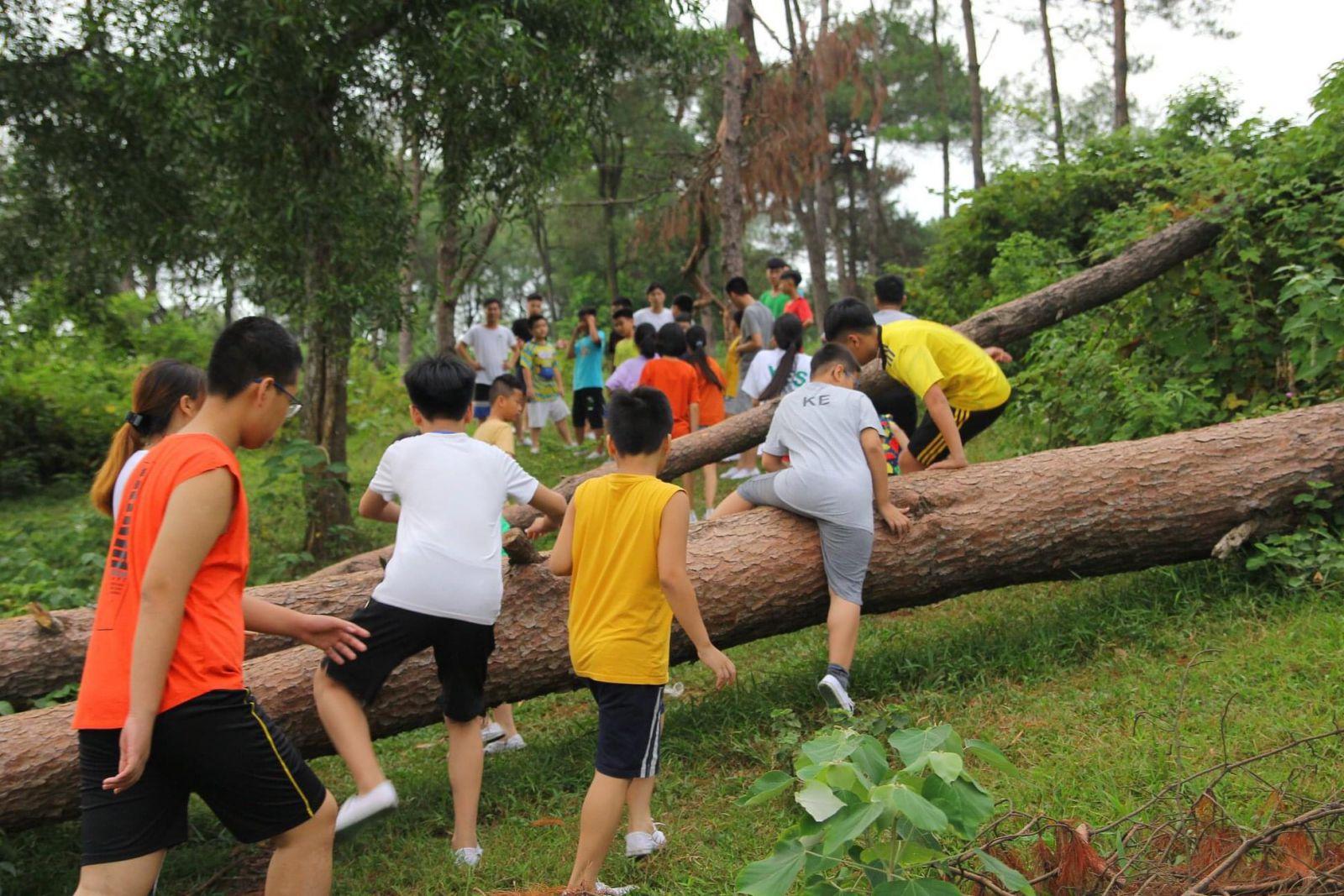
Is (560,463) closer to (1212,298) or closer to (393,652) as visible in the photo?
(1212,298)

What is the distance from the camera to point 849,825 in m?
2.29

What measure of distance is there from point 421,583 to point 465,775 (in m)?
0.72

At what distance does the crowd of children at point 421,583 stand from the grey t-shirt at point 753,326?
4.20 meters

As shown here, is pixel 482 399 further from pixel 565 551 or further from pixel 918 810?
pixel 918 810

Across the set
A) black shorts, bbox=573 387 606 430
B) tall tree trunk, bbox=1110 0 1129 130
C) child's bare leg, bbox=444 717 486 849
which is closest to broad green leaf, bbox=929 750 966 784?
child's bare leg, bbox=444 717 486 849

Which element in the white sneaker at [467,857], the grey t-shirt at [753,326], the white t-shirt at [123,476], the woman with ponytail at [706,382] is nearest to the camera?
the white t-shirt at [123,476]

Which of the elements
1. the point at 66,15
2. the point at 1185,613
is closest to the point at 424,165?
the point at 66,15

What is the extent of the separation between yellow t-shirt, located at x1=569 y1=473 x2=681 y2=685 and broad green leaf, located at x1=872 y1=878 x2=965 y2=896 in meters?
1.30

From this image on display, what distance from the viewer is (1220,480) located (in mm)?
5215

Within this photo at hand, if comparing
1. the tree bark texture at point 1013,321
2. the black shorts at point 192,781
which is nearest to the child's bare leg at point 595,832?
the black shorts at point 192,781

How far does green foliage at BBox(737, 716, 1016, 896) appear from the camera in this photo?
2.31 meters

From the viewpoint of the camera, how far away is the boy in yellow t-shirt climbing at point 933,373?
5480 millimetres

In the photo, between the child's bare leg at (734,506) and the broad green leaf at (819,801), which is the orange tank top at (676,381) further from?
the broad green leaf at (819,801)

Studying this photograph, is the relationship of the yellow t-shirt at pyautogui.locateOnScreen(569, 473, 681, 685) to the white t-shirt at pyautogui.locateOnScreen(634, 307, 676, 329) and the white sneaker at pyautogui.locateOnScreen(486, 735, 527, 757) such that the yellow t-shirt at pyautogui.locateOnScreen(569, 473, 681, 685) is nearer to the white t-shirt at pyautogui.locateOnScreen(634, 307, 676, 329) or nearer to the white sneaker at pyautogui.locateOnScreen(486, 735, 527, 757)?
the white sneaker at pyautogui.locateOnScreen(486, 735, 527, 757)
